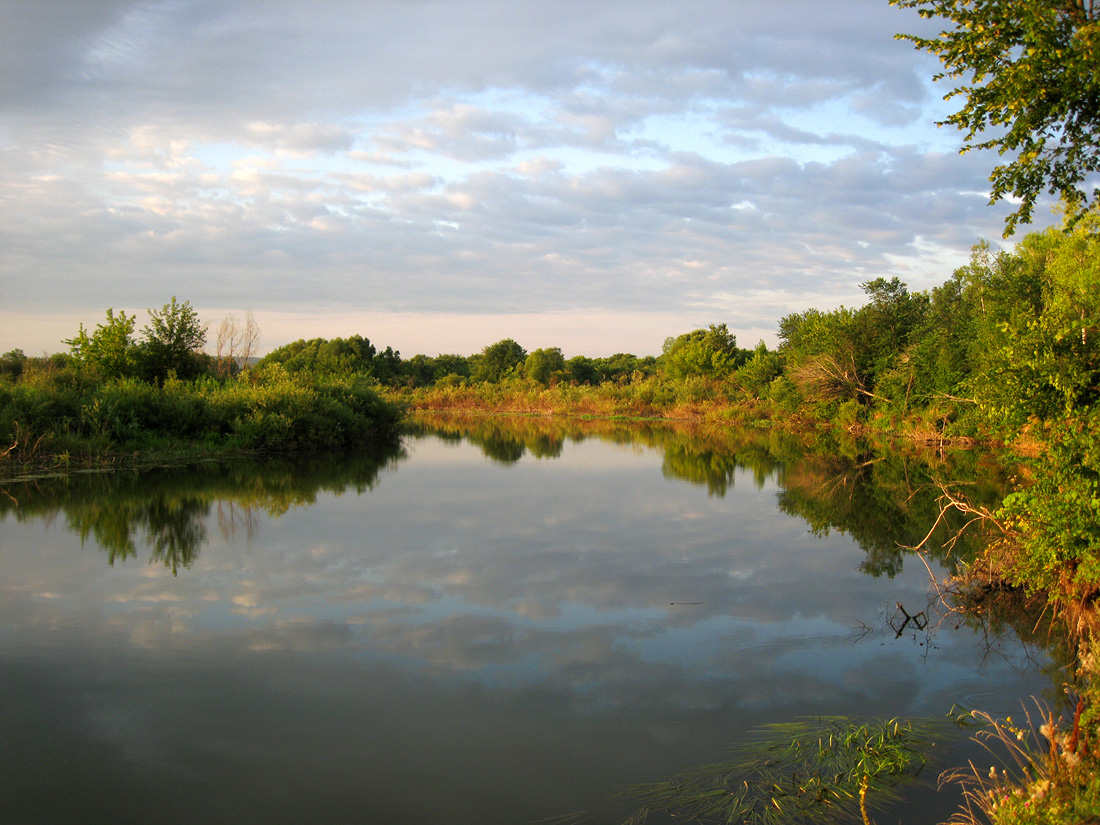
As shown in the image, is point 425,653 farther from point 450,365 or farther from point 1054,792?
point 450,365

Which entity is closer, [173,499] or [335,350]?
[173,499]

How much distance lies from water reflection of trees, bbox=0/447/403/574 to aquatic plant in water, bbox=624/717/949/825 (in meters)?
7.44

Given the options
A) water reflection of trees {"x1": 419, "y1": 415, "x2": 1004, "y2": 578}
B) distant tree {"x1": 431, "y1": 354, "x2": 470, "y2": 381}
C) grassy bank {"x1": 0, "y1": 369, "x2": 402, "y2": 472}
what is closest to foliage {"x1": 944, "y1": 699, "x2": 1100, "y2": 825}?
water reflection of trees {"x1": 419, "y1": 415, "x2": 1004, "y2": 578}

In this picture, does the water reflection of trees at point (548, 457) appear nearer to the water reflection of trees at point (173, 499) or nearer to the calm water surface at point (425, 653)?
the water reflection of trees at point (173, 499)

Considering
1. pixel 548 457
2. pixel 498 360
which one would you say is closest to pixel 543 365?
pixel 498 360

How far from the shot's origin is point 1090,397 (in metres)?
6.92

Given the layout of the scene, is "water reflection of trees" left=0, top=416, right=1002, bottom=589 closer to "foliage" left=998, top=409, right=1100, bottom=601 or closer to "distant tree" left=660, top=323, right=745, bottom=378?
"foliage" left=998, top=409, right=1100, bottom=601

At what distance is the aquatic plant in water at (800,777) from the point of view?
425cm

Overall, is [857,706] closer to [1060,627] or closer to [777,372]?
[1060,627]

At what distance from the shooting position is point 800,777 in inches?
181

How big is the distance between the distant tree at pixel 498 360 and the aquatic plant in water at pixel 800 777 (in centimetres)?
6387

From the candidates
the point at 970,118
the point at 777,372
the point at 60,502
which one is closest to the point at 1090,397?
the point at 970,118

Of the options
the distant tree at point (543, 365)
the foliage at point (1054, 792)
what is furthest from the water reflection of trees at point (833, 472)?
the distant tree at point (543, 365)

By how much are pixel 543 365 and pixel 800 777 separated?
63.7 m
